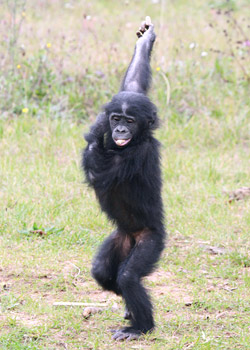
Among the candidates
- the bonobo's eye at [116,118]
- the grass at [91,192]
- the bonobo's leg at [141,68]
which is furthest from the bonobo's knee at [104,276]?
the bonobo's leg at [141,68]

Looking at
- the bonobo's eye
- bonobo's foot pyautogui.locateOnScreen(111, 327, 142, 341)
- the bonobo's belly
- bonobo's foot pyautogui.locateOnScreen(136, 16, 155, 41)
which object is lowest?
bonobo's foot pyautogui.locateOnScreen(111, 327, 142, 341)

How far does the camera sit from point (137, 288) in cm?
443

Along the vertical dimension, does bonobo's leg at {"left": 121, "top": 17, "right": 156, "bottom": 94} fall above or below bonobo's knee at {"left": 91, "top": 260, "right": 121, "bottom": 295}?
above

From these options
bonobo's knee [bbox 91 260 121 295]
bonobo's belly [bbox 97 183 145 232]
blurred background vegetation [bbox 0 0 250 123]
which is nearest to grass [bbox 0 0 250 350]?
blurred background vegetation [bbox 0 0 250 123]

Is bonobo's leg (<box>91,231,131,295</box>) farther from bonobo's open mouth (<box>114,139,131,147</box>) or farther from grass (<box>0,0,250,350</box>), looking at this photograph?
bonobo's open mouth (<box>114,139,131,147</box>)

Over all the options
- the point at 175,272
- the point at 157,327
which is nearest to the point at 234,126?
the point at 175,272

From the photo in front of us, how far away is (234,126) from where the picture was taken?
9117 millimetres

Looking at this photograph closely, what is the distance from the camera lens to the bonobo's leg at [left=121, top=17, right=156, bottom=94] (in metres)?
5.48

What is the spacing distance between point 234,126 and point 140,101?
466 centimetres

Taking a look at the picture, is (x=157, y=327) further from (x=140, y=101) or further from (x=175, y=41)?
(x=175, y=41)

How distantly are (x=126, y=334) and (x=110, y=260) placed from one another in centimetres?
59

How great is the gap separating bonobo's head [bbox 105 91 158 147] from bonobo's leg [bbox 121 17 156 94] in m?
0.71

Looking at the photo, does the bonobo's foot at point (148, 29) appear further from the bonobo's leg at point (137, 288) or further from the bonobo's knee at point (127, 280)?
the bonobo's knee at point (127, 280)

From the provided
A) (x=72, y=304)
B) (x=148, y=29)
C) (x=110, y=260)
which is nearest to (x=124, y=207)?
(x=110, y=260)
